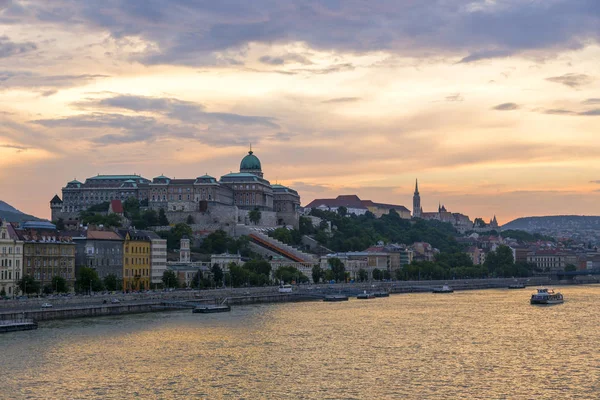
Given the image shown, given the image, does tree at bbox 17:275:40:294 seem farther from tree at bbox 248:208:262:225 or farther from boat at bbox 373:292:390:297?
tree at bbox 248:208:262:225

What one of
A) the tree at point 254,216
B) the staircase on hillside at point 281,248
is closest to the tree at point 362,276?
the staircase on hillside at point 281,248

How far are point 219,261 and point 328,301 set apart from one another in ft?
72.6

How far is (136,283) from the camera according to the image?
101 m

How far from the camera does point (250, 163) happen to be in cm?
18675

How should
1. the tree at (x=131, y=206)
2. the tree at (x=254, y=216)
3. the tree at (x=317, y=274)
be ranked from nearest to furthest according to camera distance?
the tree at (x=317, y=274) → the tree at (x=131, y=206) → the tree at (x=254, y=216)

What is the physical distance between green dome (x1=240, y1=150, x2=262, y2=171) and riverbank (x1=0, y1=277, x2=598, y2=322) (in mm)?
49709

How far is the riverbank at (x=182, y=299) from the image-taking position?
229 feet

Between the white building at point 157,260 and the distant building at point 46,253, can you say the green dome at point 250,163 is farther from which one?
the distant building at point 46,253

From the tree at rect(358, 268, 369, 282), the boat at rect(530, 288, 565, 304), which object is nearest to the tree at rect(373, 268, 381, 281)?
the tree at rect(358, 268, 369, 282)

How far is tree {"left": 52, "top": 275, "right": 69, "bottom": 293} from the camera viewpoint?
83500 millimetres

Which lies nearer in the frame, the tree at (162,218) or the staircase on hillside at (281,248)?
the staircase on hillside at (281,248)

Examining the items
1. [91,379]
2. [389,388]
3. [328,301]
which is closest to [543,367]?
[389,388]

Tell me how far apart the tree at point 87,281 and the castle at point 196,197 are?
61274mm

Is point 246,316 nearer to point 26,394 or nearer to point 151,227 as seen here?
point 26,394
